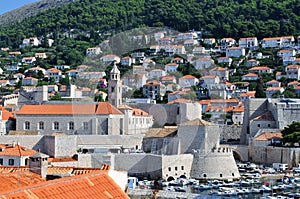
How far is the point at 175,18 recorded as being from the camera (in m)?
92.9

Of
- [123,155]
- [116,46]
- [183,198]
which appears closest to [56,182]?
[116,46]

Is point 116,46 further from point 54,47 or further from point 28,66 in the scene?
point 54,47

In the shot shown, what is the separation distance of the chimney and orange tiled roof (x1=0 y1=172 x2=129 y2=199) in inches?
71.4

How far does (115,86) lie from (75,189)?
15.4 m

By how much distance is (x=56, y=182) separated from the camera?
8.23m

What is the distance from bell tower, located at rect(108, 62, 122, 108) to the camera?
790 inches

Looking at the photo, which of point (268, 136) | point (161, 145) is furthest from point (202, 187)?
point (268, 136)

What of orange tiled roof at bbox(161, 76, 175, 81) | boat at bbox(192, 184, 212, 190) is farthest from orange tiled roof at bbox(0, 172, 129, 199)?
boat at bbox(192, 184, 212, 190)

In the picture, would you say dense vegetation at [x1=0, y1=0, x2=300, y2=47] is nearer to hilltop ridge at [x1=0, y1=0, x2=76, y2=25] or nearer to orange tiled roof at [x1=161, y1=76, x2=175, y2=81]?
hilltop ridge at [x1=0, y1=0, x2=76, y2=25]

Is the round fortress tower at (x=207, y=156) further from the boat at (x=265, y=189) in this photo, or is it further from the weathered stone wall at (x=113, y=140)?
the boat at (x=265, y=189)

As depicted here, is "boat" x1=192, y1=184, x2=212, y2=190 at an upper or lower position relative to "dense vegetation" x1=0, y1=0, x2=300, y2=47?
lower

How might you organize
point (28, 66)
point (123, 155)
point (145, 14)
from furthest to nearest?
1. point (145, 14)
2. point (28, 66)
3. point (123, 155)

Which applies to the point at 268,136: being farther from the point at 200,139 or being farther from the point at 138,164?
the point at 138,164

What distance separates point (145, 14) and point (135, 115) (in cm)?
7256
